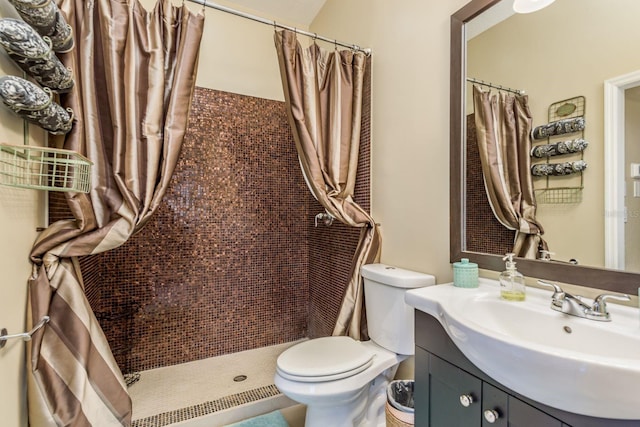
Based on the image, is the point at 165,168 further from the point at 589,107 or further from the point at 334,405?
the point at 589,107

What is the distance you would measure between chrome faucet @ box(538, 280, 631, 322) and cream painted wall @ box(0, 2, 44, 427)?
5.46 ft

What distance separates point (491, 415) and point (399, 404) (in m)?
0.67

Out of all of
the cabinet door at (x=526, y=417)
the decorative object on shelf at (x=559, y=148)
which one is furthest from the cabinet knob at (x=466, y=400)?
the decorative object on shelf at (x=559, y=148)

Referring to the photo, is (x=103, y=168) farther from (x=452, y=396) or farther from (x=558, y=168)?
(x=558, y=168)

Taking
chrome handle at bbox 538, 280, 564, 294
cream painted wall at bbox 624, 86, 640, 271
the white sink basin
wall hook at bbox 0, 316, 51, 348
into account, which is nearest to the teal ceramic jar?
the white sink basin

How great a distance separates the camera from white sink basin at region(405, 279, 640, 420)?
514mm

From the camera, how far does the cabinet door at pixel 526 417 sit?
646mm

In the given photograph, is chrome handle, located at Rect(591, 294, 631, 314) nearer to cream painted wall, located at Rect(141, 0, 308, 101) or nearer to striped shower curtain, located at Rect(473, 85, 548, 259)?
striped shower curtain, located at Rect(473, 85, 548, 259)

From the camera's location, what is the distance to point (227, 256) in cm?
225

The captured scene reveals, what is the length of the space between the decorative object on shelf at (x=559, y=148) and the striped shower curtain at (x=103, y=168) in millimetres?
1466

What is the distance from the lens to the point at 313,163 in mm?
1649

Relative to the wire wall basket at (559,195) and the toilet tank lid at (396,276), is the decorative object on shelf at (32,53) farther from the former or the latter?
the wire wall basket at (559,195)

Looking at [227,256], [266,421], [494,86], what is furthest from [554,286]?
[227,256]

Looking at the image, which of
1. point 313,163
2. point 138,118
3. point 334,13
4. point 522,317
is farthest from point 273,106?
point 522,317
